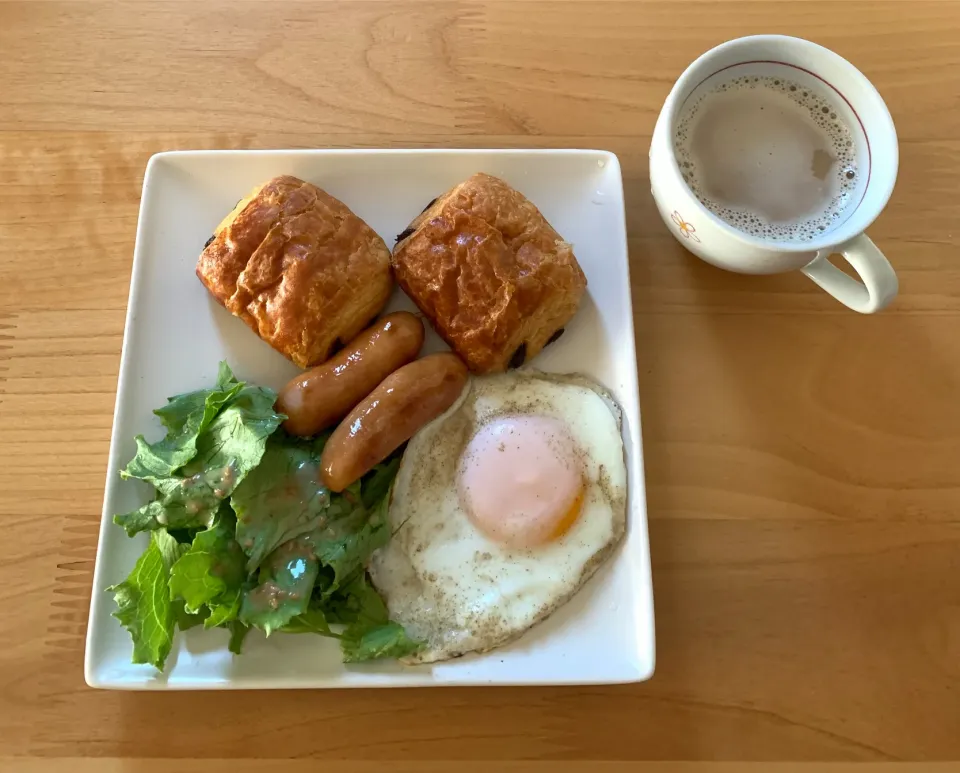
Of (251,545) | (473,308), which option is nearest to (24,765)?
(251,545)

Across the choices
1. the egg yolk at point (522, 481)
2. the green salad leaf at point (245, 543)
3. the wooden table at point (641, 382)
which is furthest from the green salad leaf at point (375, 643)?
the egg yolk at point (522, 481)

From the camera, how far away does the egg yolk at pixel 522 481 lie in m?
1.26

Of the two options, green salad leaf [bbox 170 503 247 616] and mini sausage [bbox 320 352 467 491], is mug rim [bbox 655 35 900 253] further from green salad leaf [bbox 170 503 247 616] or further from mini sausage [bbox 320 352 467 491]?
green salad leaf [bbox 170 503 247 616]

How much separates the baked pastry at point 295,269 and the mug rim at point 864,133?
540mm

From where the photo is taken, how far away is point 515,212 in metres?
1.31

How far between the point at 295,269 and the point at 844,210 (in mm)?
942

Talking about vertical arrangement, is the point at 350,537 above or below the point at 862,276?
below

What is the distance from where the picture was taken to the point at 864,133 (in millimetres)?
1282

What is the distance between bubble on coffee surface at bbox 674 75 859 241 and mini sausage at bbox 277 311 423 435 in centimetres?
57

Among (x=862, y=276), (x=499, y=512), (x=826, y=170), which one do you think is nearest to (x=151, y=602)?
(x=499, y=512)

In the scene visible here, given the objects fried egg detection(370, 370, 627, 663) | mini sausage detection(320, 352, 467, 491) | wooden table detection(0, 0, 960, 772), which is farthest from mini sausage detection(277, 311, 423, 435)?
wooden table detection(0, 0, 960, 772)

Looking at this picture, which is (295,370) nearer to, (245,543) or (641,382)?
(245,543)

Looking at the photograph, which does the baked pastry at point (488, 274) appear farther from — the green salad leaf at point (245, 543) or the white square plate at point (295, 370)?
the green salad leaf at point (245, 543)

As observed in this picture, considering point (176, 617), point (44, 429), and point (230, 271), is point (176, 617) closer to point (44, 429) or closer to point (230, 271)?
point (44, 429)
